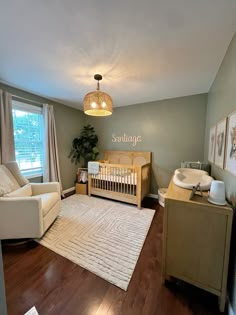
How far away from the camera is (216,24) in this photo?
1290mm

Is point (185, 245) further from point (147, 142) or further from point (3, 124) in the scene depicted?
point (3, 124)

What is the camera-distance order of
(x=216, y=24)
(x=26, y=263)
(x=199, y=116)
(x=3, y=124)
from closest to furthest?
(x=216, y=24) → (x=26, y=263) → (x=3, y=124) → (x=199, y=116)

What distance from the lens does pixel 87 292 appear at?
132 centimetres

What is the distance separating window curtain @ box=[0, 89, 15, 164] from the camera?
2.53m

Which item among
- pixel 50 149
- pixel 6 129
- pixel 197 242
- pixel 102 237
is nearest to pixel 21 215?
pixel 102 237

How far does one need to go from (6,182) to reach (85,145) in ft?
7.23

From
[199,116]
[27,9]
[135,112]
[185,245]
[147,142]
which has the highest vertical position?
[27,9]

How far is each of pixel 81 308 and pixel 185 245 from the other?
1005 millimetres

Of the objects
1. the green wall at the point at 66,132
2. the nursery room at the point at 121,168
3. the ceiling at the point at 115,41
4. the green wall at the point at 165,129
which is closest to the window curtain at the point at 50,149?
the nursery room at the point at 121,168

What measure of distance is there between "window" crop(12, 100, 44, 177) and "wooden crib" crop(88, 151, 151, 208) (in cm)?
125

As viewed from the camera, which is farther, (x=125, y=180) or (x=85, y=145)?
(x=85, y=145)

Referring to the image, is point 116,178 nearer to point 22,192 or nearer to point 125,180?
point 125,180

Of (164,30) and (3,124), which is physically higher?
(164,30)

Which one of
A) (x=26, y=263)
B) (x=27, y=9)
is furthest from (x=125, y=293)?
Result: (x=27, y=9)
